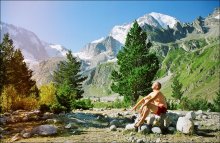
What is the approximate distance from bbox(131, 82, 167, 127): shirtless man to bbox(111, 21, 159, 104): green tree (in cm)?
2565

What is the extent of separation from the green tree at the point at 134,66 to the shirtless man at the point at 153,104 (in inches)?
1010

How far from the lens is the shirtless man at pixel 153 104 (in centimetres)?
1911

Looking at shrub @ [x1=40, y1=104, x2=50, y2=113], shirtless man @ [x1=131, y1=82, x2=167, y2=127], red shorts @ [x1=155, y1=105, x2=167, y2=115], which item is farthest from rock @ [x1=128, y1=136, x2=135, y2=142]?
shrub @ [x1=40, y1=104, x2=50, y2=113]

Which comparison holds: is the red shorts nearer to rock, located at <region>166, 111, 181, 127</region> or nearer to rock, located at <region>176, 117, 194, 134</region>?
rock, located at <region>176, 117, 194, 134</region>

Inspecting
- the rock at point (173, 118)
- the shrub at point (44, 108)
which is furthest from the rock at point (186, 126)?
the shrub at point (44, 108)

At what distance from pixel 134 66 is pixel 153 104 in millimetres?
28113

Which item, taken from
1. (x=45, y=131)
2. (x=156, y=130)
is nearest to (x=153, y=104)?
(x=156, y=130)

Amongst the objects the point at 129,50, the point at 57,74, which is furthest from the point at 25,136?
the point at 57,74

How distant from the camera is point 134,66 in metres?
47.4

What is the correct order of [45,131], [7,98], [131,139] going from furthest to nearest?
1. [7,98]
2. [45,131]
3. [131,139]

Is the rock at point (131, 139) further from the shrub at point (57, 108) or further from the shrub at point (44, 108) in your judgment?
the shrub at point (44, 108)

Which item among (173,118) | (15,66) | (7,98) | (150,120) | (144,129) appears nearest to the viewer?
(144,129)

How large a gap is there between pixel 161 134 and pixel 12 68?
35647mm

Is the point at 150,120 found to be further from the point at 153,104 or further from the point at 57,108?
the point at 57,108
